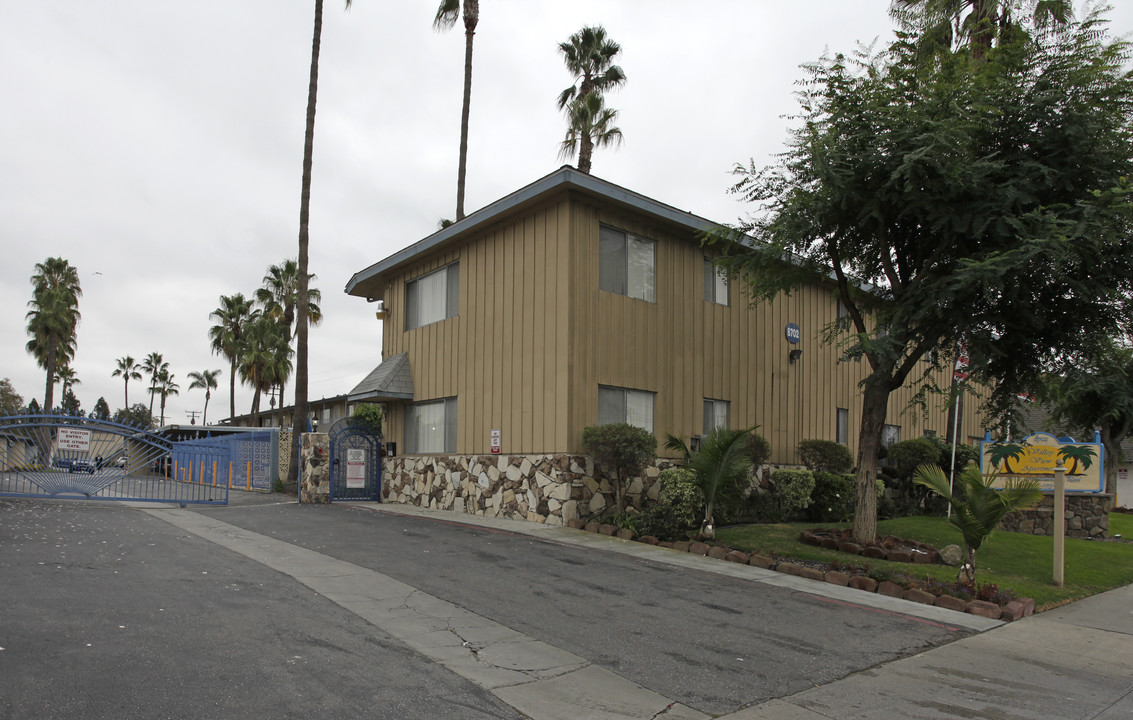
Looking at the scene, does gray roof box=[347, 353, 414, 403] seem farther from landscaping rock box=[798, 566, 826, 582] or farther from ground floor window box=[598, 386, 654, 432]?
landscaping rock box=[798, 566, 826, 582]

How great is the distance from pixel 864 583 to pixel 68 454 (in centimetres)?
1526

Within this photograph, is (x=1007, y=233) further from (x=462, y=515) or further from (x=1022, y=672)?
(x=462, y=515)

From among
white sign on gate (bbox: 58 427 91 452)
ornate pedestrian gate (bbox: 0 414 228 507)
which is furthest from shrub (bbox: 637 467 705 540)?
A: white sign on gate (bbox: 58 427 91 452)

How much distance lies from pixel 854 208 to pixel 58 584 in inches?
434

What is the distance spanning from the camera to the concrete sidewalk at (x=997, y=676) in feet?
17.8

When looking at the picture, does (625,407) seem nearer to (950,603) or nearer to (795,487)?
(795,487)

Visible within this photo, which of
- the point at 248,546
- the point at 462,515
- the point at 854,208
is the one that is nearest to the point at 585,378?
the point at 462,515

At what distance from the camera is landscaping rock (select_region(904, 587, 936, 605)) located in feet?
29.6

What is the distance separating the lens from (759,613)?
7.98 m


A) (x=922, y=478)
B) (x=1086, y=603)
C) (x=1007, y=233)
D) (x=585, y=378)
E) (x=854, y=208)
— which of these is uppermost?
(x=854, y=208)

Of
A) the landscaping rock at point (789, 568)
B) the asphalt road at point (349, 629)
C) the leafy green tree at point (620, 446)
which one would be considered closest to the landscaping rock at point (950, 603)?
the asphalt road at point (349, 629)

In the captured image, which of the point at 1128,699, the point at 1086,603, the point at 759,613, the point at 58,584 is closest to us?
the point at 1128,699

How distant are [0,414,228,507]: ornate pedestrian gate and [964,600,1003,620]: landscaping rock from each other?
14.9 m

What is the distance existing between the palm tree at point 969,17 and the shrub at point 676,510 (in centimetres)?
840
